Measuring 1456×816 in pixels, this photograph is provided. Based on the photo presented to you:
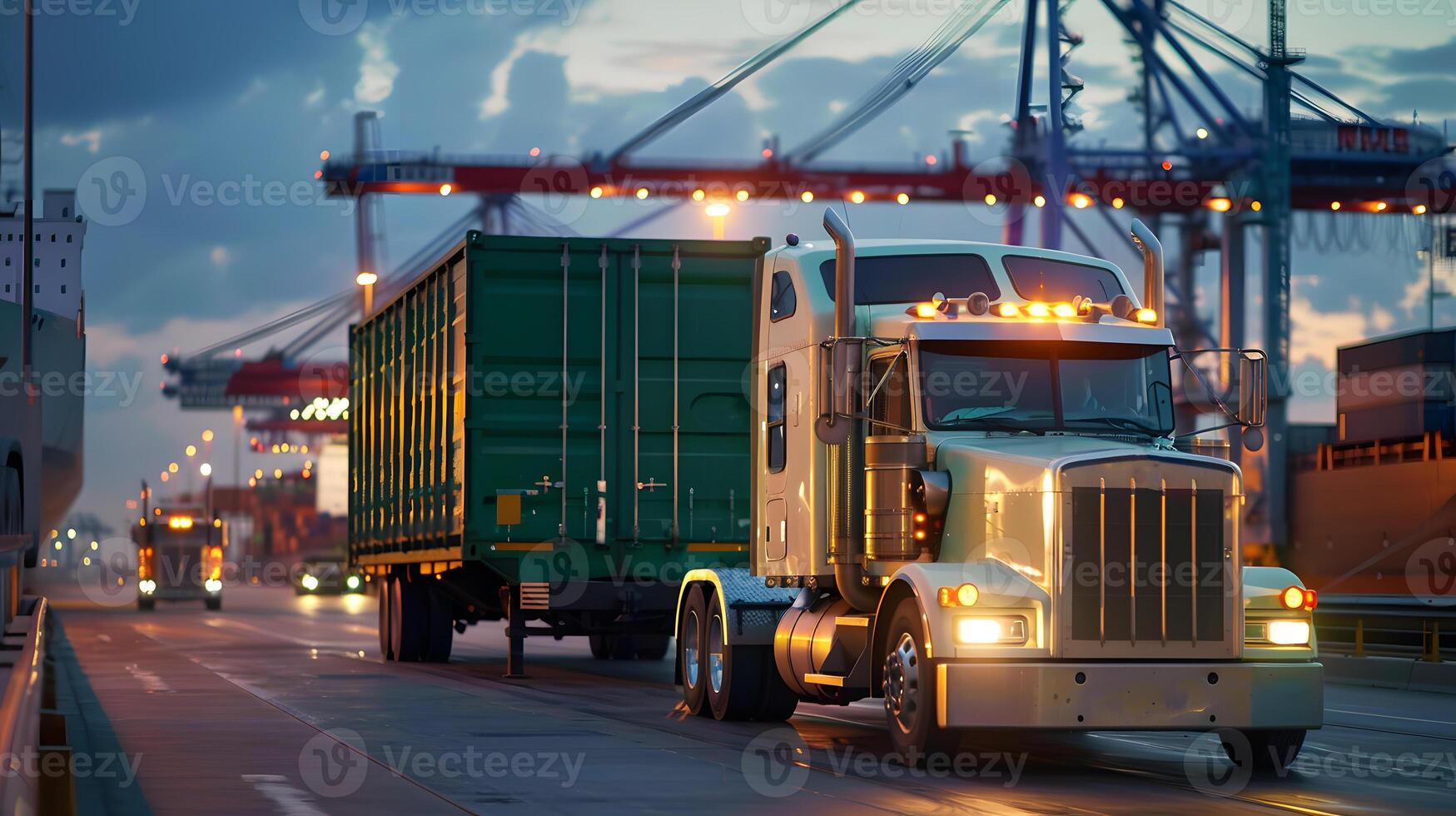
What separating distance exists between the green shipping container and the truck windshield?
7686 mm

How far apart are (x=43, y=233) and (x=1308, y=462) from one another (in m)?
44.6

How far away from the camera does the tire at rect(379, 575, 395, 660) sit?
25391 millimetres

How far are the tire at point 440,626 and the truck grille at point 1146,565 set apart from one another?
567 inches

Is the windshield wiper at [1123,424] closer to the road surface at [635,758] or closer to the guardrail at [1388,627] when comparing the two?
the road surface at [635,758]

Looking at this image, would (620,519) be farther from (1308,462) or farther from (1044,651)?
(1308,462)

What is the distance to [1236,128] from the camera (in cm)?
6831

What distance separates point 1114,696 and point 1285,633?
3.93 ft

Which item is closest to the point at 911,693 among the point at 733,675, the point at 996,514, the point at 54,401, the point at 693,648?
the point at 996,514

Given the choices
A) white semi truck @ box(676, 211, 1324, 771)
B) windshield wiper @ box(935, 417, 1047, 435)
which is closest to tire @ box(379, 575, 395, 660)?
white semi truck @ box(676, 211, 1324, 771)

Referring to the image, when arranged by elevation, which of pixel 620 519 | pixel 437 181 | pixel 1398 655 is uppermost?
pixel 437 181

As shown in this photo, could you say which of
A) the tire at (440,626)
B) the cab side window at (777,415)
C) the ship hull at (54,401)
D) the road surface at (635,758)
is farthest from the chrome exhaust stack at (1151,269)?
the ship hull at (54,401)

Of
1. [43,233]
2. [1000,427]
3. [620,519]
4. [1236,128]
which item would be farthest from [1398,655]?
[1236,128]

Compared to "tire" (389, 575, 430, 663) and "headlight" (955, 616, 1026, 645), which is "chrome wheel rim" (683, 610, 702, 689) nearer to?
"headlight" (955, 616, 1026, 645)

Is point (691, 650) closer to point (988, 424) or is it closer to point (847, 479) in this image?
point (847, 479)
